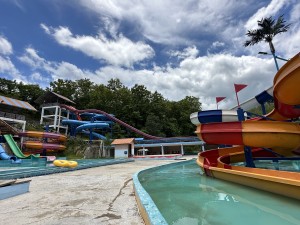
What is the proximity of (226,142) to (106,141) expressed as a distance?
2500 cm

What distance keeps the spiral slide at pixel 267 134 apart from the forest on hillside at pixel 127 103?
32.1m

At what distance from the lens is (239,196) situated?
5609 mm

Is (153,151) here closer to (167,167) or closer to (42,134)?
(42,134)

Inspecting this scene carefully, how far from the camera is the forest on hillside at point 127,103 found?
42281 mm

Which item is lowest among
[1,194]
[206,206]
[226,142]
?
[206,206]

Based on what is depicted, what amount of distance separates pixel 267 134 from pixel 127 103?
40.2m

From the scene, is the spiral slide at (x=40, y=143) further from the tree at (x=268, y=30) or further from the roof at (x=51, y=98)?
the tree at (x=268, y=30)

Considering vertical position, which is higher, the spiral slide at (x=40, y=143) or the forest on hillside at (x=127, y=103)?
the forest on hillside at (x=127, y=103)

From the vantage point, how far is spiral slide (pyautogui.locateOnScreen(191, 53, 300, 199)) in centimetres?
545

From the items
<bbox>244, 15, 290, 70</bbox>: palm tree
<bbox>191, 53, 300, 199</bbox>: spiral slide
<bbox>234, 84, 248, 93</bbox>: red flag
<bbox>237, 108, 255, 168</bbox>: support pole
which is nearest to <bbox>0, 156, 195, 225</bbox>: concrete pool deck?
<bbox>191, 53, 300, 199</bbox>: spiral slide

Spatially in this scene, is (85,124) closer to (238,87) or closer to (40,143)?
(40,143)

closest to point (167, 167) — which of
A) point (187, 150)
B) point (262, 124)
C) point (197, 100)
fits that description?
point (262, 124)

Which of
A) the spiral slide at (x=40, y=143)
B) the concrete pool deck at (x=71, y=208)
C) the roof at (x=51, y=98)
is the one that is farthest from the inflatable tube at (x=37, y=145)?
the concrete pool deck at (x=71, y=208)

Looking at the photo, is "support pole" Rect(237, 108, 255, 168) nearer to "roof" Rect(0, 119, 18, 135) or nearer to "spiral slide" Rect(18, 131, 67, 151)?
"spiral slide" Rect(18, 131, 67, 151)
